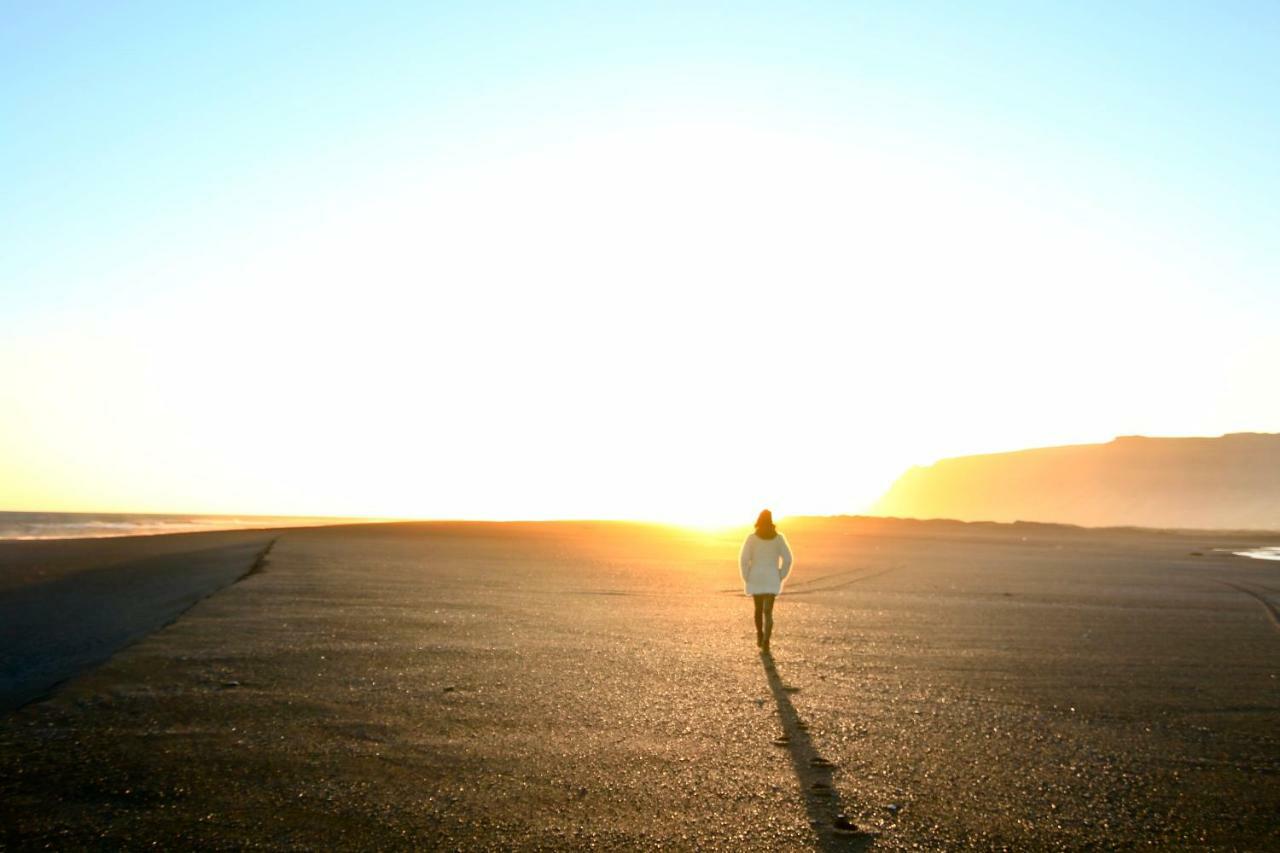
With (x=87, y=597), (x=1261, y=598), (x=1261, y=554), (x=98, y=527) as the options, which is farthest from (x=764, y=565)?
(x=98, y=527)

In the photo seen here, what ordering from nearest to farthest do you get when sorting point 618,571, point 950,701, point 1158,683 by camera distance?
1. point 950,701
2. point 1158,683
3. point 618,571

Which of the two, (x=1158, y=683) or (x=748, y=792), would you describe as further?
(x=1158, y=683)

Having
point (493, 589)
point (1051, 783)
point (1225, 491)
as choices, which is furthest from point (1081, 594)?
point (1225, 491)

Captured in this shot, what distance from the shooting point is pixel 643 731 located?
29.8ft

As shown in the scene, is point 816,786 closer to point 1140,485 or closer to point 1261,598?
point 1261,598

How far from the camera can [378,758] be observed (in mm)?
7918

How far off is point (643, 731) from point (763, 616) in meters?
5.80

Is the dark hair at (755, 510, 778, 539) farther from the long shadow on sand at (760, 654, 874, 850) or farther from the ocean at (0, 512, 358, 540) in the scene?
the ocean at (0, 512, 358, 540)

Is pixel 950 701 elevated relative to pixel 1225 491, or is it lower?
lower

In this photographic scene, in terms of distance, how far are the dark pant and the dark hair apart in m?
0.96

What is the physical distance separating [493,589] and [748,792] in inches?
597

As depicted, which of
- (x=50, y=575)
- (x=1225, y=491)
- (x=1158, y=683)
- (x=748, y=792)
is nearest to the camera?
(x=748, y=792)

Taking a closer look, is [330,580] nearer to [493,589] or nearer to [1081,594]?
[493,589]

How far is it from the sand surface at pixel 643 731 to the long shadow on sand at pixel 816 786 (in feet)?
0.10
